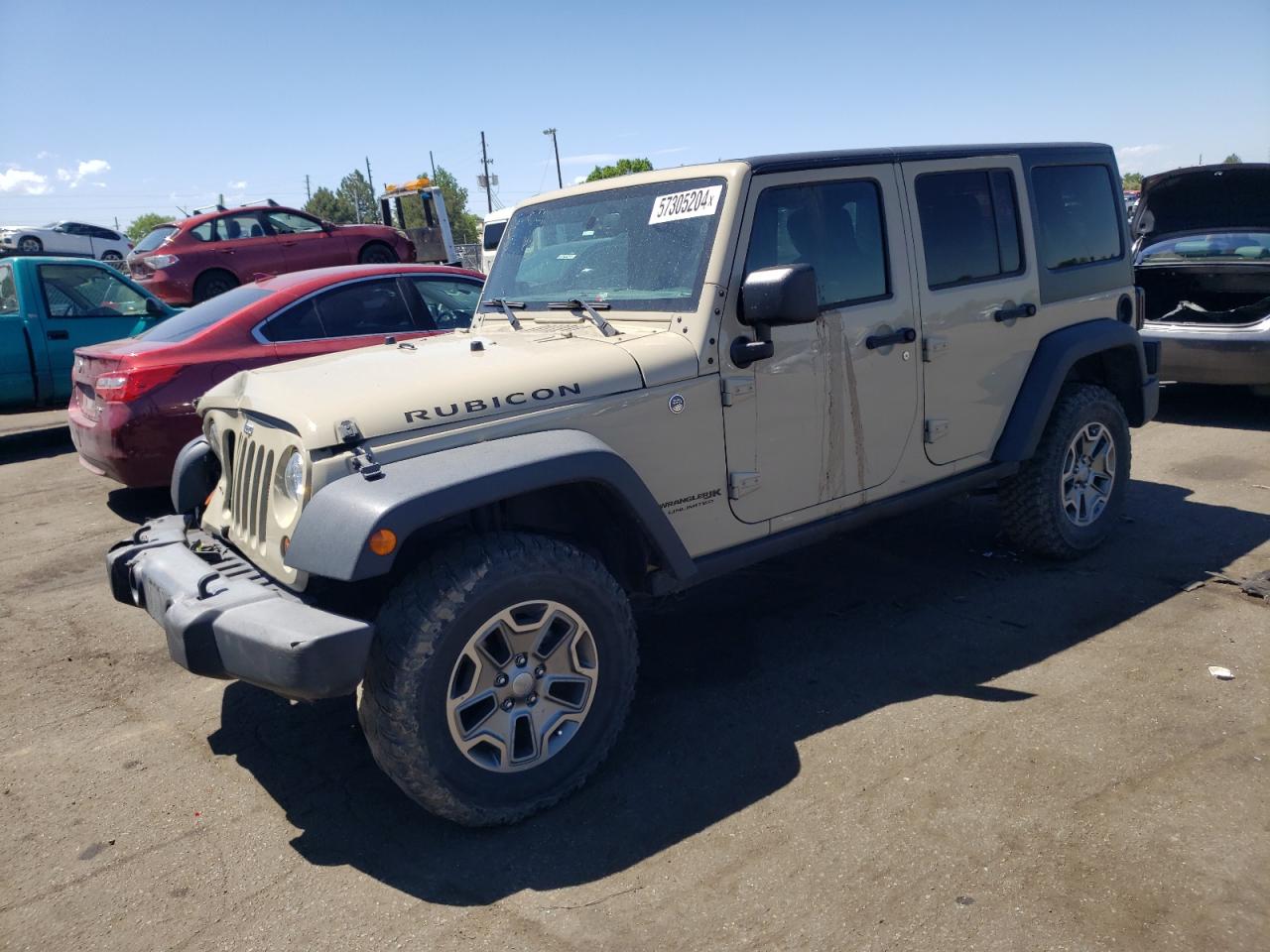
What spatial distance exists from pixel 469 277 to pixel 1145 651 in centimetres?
507

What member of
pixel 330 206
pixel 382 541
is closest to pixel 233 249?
pixel 382 541

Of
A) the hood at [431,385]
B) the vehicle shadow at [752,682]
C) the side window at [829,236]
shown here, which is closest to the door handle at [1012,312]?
the side window at [829,236]

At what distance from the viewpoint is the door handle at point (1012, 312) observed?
4.56 meters

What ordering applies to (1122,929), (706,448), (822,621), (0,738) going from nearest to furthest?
(1122,929) < (706,448) < (0,738) < (822,621)

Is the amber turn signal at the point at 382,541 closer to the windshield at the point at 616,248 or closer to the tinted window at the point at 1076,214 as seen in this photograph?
the windshield at the point at 616,248

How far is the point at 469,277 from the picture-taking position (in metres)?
7.21

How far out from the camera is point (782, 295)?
133 inches

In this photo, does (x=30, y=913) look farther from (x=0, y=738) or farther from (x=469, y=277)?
(x=469, y=277)

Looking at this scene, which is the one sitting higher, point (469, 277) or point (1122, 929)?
point (469, 277)

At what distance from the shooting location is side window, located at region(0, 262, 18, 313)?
350 inches

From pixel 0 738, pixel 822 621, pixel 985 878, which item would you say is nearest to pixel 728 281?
pixel 822 621

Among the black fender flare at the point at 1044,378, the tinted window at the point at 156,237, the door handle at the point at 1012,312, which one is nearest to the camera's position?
the door handle at the point at 1012,312

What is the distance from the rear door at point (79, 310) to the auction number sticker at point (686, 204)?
718cm

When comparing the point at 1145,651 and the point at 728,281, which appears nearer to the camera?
the point at 728,281
